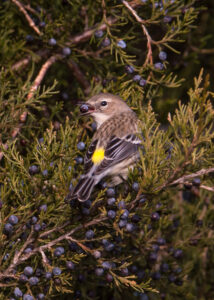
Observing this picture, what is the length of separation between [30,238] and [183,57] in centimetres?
253

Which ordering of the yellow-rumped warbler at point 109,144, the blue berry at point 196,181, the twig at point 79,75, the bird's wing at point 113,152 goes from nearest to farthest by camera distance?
the blue berry at point 196,181
the yellow-rumped warbler at point 109,144
the bird's wing at point 113,152
the twig at point 79,75

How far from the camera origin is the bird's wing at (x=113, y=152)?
334 cm

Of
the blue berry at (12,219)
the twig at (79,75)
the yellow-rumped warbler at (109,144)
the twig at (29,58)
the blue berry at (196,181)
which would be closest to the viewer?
the blue berry at (196,181)

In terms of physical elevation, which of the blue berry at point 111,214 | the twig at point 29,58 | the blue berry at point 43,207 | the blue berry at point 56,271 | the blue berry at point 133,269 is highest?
the twig at point 29,58

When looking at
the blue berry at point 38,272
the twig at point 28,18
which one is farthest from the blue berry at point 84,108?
the blue berry at point 38,272

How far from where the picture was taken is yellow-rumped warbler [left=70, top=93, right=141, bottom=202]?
127 inches

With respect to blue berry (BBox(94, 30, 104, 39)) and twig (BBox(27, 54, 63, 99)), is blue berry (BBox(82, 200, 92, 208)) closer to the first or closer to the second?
twig (BBox(27, 54, 63, 99))

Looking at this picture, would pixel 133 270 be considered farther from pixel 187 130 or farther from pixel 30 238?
pixel 187 130

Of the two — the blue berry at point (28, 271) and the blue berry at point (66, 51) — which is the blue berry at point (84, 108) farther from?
the blue berry at point (28, 271)

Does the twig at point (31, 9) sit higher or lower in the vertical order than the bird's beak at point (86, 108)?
higher

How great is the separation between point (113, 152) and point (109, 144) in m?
0.10

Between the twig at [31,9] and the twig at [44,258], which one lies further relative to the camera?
the twig at [31,9]

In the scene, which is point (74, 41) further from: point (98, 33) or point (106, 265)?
point (106, 265)

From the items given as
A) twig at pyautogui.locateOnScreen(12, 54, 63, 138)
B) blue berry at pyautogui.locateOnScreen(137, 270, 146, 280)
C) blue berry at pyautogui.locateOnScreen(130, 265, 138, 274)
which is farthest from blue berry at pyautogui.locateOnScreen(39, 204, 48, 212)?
blue berry at pyautogui.locateOnScreen(137, 270, 146, 280)
